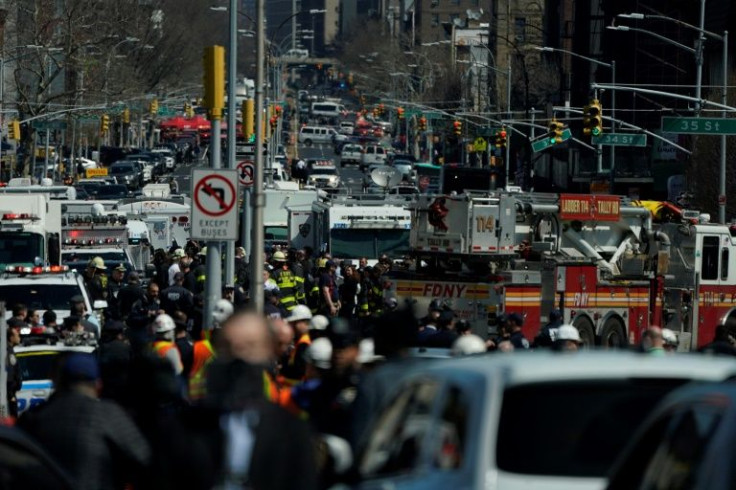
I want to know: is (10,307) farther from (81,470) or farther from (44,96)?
(44,96)

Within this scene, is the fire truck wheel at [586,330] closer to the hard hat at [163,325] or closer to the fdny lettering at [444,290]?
the fdny lettering at [444,290]

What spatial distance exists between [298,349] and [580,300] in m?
14.5

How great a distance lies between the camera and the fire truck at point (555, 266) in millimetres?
26562

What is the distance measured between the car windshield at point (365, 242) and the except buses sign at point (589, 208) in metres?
8.56

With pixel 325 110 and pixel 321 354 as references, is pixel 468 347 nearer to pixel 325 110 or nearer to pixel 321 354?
pixel 321 354

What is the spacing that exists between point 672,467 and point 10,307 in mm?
17708

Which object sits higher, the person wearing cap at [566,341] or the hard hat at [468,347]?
the hard hat at [468,347]

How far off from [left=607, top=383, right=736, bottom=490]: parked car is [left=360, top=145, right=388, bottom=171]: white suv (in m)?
94.4

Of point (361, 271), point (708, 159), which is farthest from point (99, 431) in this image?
point (708, 159)

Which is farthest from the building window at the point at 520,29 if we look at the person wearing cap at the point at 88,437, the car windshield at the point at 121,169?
the person wearing cap at the point at 88,437

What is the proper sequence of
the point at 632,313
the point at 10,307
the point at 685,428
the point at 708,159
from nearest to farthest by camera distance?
the point at 685,428 < the point at 10,307 < the point at 632,313 < the point at 708,159

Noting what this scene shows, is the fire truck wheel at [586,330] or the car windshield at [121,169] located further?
the car windshield at [121,169]

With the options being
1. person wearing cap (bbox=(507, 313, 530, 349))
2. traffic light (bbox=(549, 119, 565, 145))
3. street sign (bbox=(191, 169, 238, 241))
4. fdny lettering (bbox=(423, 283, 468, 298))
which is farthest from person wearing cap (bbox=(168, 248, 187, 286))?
traffic light (bbox=(549, 119, 565, 145))

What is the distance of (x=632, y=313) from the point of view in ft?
91.0
